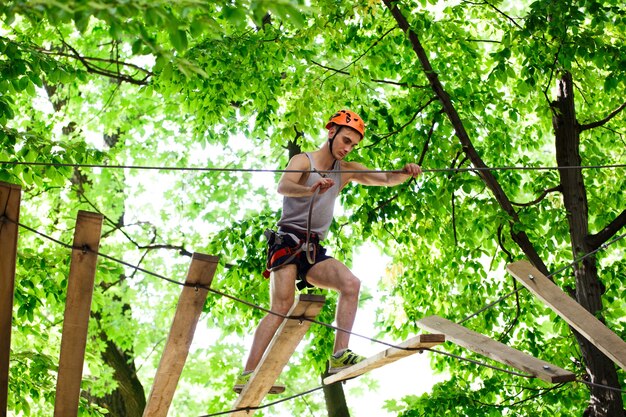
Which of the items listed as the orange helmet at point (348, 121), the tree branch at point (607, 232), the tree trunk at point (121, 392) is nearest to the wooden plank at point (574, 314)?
the orange helmet at point (348, 121)

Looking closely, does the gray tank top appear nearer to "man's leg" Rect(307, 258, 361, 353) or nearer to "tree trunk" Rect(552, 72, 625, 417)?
"man's leg" Rect(307, 258, 361, 353)

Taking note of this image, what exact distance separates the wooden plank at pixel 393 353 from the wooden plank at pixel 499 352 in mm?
529

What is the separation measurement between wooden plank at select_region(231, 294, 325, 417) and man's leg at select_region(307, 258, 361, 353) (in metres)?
0.36

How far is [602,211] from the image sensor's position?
9.52 meters

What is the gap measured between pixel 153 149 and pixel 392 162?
5001 millimetres

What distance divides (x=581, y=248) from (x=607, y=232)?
0.28 meters

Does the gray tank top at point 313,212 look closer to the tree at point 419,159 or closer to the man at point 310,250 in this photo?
the man at point 310,250

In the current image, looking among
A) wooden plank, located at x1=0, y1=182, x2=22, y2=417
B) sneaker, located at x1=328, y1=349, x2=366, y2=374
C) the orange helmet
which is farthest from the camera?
the orange helmet

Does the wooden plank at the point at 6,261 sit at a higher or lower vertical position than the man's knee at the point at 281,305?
lower

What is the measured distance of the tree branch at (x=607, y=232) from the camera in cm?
805

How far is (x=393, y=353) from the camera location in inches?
185

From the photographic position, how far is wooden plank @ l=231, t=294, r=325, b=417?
4.81 meters

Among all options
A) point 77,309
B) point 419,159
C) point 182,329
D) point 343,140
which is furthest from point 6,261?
point 419,159

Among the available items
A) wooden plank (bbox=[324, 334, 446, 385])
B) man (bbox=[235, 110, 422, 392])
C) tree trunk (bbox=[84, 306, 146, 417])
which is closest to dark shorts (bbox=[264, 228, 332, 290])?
man (bbox=[235, 110, 422, 392])
